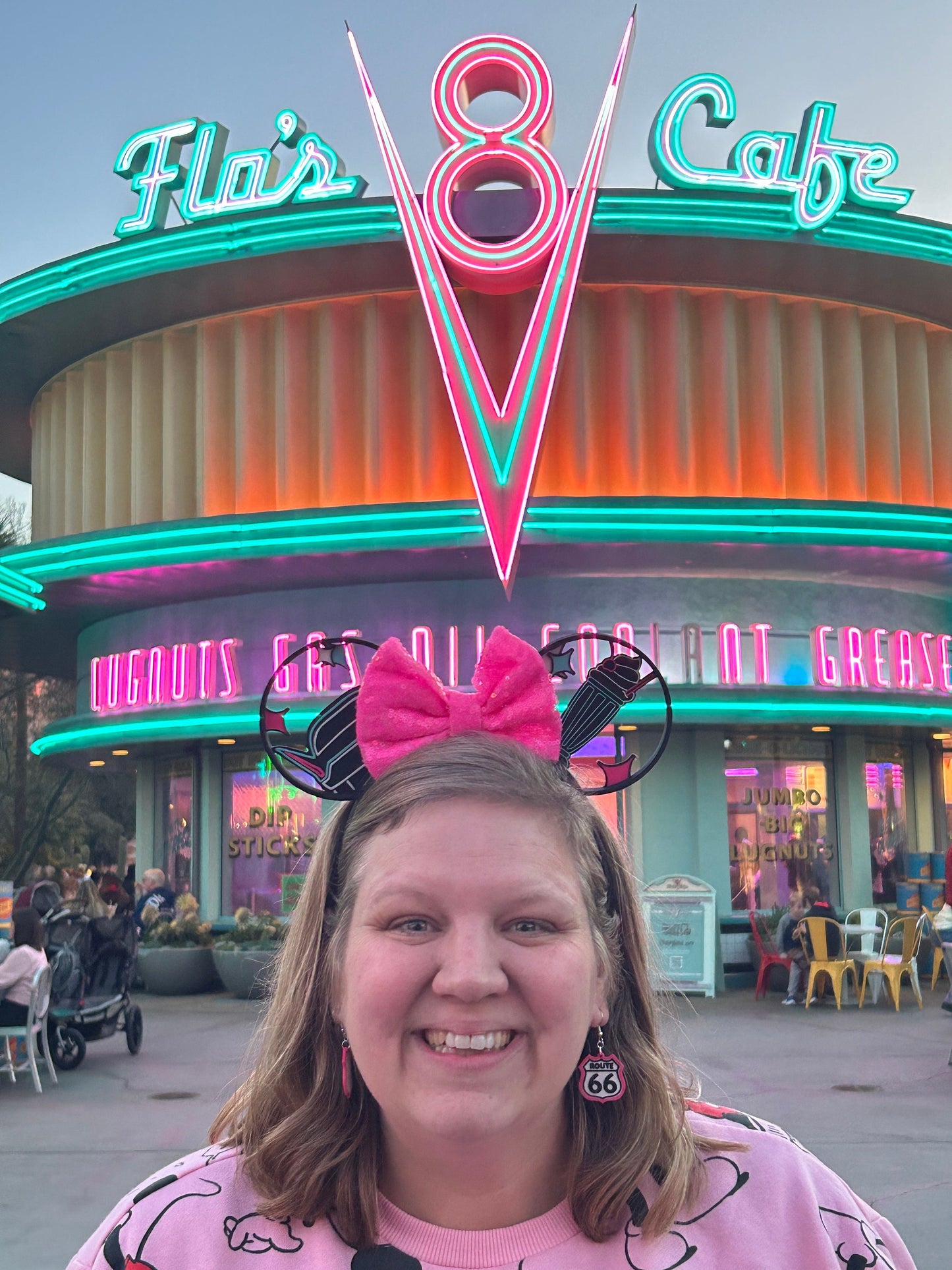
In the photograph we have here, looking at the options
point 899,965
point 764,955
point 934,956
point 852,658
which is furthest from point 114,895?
point 934,956

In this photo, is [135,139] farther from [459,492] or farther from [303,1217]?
[303,1217]

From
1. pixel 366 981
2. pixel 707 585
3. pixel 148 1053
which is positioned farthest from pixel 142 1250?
pixel 707 585

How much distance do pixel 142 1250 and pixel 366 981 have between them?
56cm

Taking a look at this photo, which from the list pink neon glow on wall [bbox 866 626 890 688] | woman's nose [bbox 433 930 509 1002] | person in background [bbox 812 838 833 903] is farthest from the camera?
person in background [bbox 812 838 833 903]

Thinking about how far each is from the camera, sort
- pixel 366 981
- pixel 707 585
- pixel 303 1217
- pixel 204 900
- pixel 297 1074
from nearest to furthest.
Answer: pixel 366 981 → pixel 303 1217 → pixel 297 1074 → pixel 707 585 → pixel 204 900

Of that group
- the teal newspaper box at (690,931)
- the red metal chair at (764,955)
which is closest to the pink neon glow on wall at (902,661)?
the red metal chair at (764,955)

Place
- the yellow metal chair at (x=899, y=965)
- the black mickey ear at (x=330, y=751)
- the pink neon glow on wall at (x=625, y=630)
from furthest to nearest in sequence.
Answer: the pink neon glow on wall at (x=625, y=630)
the yellow metal chair at (x=899, y=965)
the black mickey ear at (x=330, y=751)

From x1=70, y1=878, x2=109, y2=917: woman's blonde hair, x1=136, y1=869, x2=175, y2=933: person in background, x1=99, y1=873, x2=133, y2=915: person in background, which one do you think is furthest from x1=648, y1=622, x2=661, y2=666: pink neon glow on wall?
x1=99, y1=873, x2=133, y2=915: person in background

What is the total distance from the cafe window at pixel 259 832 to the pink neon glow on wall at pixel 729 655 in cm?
642

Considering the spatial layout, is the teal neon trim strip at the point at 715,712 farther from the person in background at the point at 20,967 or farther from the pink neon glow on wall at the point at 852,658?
the person in background at the point at 20,967

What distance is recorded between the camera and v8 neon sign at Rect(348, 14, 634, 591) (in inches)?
642

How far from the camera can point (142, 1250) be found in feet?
6.32

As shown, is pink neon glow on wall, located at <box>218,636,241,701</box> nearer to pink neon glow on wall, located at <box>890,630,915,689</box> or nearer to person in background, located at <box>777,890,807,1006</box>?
person in background, located at <box>777,890,807,1006</box>

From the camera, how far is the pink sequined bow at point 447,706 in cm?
207
